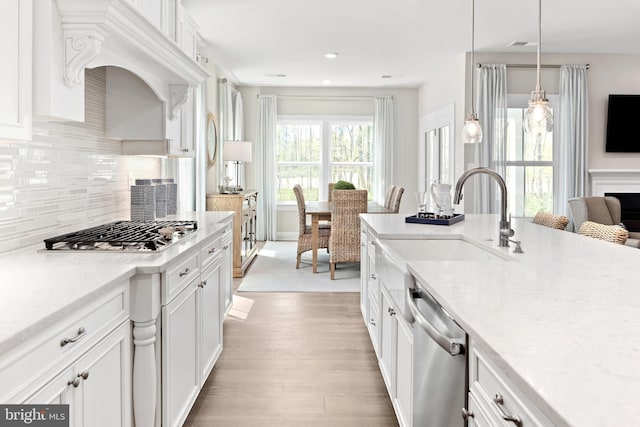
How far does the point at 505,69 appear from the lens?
6023 mm

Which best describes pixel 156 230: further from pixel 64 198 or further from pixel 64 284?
pixel 64 284

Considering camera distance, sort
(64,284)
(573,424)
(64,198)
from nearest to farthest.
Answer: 1. (573,424)
2. (64,284)
3. (64,198)

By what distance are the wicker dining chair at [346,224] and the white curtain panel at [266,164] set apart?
10.6 feet

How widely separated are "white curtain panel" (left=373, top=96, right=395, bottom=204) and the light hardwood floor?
4459 mm

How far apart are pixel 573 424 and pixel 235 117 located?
24.4 feet

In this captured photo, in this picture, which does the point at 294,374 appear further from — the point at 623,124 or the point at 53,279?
the point at 623,124

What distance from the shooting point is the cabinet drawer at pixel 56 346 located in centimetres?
103

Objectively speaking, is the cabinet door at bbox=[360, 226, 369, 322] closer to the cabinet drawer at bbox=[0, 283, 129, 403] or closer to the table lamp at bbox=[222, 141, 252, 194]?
the cabinet drawer at bbox=[0, 283, 129, 403]

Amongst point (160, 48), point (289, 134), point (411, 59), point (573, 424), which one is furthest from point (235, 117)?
point (573, 424)

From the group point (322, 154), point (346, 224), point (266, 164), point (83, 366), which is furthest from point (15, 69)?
point (322, 154)

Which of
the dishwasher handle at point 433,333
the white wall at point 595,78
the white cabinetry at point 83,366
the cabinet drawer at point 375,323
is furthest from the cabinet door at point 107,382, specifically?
the white wall at point 595,78

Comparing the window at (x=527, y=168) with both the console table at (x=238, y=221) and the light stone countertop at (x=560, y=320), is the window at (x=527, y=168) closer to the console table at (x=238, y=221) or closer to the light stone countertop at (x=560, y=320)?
the console table at (x=238, y=221)

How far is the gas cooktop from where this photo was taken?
1.97 metres

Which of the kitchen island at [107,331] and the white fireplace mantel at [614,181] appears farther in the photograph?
the white fireplace mantel at [614,181]
